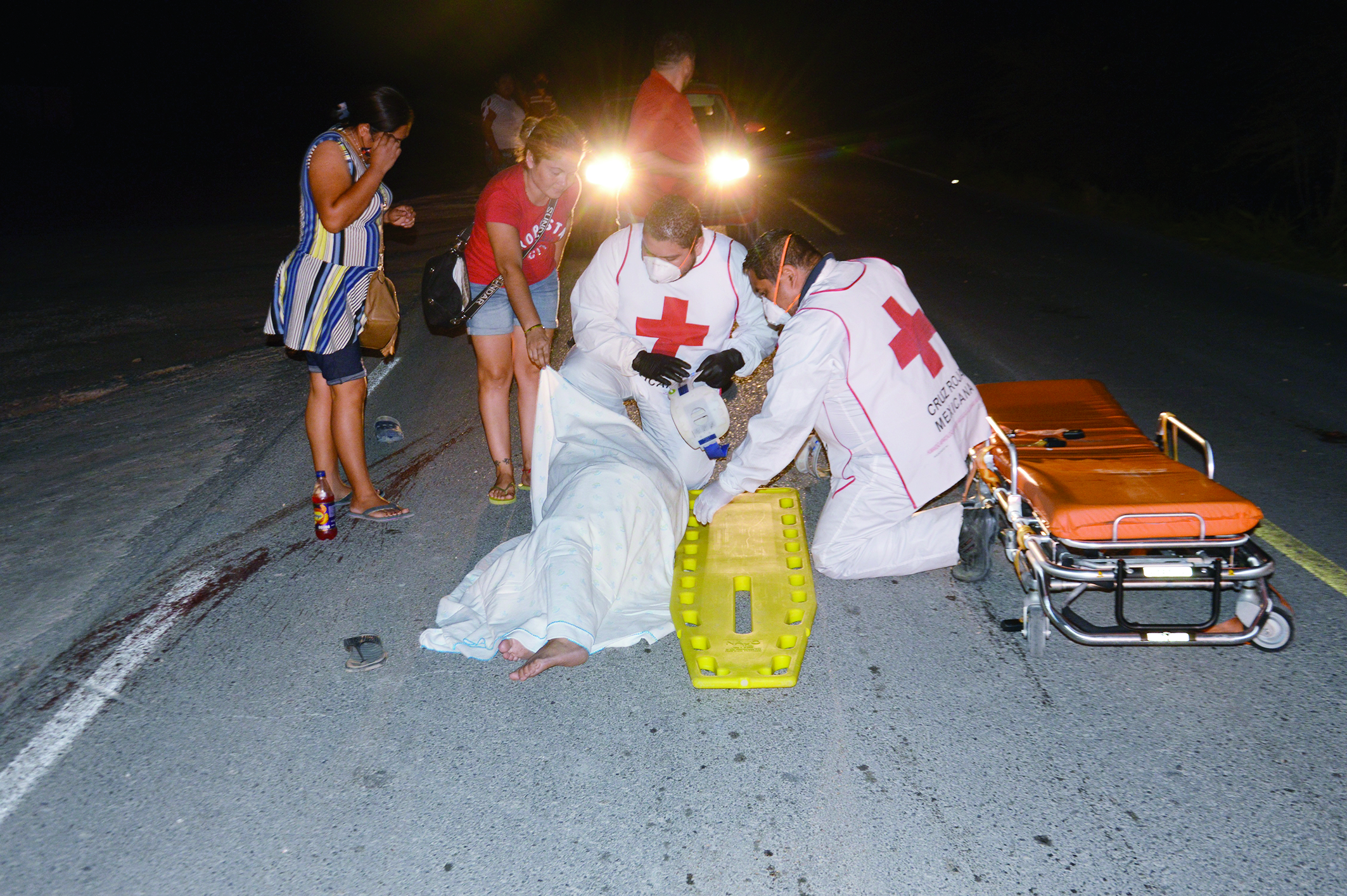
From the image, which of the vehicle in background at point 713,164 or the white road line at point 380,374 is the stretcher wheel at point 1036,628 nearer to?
the white road line at point 380,374

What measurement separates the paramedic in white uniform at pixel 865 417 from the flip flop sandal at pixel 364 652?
1.38 meters

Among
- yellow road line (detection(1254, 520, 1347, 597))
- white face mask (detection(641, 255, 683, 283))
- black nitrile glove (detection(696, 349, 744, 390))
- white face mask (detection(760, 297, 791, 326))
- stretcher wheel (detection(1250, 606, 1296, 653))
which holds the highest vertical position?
white face mask (detection(641, 255, 683, 283))

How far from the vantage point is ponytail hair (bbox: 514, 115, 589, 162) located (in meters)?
4.29

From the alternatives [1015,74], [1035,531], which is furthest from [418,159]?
[1035,531]

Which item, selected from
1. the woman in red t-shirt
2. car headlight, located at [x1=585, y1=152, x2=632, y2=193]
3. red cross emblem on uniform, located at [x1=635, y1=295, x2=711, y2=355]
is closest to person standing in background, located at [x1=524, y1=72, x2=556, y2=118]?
car headlight, located at [x1=585, y1=152, x2=632, y2=193]

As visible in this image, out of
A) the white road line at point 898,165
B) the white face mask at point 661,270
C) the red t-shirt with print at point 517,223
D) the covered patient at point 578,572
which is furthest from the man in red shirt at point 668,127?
the white road line at point 898,165

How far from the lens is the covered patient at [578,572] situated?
10.9 ft

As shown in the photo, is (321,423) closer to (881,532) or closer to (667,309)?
(667,309)

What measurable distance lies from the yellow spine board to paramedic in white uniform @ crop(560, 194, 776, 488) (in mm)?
507

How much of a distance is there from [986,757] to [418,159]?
28077mm

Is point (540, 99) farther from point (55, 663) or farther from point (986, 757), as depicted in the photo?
point (986, 757)

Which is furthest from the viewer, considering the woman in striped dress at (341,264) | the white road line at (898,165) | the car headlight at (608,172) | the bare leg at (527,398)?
the white road line at (898,165)

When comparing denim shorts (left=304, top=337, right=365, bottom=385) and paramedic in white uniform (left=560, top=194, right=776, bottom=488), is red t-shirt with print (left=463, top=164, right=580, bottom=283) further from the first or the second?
denim shorts (left=304, top=337, right=365, bottom=385)

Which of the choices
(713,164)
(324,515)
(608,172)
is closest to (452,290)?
(324,515)
